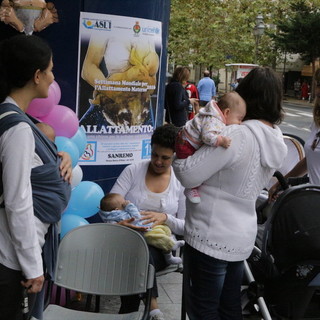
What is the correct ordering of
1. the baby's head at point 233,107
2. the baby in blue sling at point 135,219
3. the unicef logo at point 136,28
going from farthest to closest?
1. the unicef logo at point 136,28
2. the baby in blue sling at point 135,219
3. the baby's head at point 233,107

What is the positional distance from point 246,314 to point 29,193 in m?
2.06

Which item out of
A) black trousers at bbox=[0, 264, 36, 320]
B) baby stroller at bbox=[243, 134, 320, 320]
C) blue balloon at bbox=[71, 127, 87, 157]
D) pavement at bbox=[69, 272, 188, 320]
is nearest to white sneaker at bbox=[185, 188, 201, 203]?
baby stroller at bbox=[243, 134, 320, 320]

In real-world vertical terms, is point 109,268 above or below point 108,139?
below

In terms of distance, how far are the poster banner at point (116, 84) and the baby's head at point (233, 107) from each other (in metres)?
2.40

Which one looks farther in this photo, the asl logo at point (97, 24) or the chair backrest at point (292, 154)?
the chair backrest at point (292, 154)

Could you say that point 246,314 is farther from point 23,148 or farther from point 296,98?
point 296,98

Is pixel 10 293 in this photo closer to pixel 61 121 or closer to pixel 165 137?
pixel 61 121

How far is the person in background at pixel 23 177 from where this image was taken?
8.05 feet

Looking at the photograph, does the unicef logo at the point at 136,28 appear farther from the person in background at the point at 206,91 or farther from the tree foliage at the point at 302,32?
the tree foliage at the point at 302,32

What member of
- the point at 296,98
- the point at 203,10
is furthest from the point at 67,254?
the point at 296,98

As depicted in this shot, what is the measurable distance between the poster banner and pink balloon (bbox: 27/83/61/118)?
4.19 ft

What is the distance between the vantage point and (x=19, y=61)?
8.38 feet

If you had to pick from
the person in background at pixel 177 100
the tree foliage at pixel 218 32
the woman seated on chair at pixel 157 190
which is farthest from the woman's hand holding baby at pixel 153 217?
the tree foliage at pixel 218 32

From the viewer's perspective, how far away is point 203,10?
3247 centimetres
